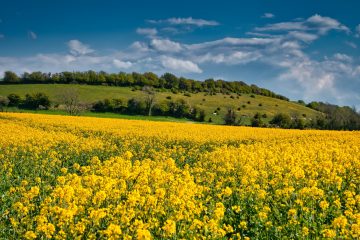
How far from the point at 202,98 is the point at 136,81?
26859 millimetres

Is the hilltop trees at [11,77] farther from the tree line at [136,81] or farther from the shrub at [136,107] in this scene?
the shrub at [136,107]

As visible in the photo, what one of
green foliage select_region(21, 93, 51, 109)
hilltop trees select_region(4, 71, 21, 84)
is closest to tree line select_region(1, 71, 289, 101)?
hilltop trees select_region(4, 71, 21, 84)

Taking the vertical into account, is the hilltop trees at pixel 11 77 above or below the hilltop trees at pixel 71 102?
above

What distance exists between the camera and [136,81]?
12562 centimetres

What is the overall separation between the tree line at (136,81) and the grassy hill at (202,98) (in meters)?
8.42

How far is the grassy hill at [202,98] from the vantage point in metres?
97.6

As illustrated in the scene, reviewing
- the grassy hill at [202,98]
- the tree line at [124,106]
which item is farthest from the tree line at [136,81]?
the tree line at [124,106]

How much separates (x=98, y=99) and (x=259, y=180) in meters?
88.1

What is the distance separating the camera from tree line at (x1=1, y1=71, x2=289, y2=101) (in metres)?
121

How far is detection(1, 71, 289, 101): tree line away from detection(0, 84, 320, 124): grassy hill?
842 cm

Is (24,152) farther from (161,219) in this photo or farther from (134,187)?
(161,219)

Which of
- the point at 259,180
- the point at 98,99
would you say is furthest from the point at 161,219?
the point at 98,99

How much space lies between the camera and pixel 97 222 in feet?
22.9

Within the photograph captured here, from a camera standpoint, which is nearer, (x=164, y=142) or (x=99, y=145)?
(x=99, y=145)
